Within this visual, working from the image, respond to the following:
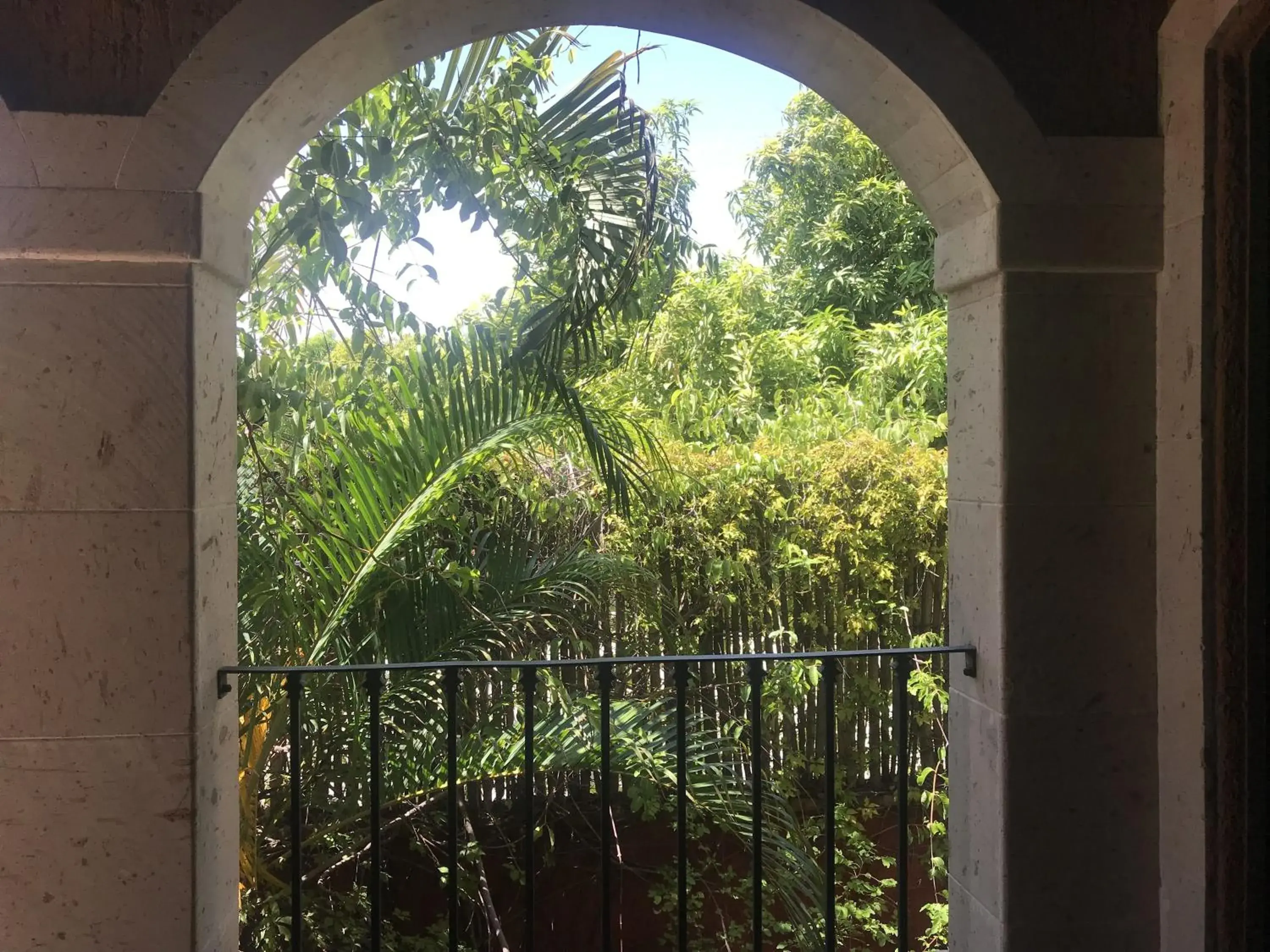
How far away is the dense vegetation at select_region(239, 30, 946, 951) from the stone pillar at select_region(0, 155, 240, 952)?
0.96 meters

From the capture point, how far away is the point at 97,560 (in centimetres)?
172

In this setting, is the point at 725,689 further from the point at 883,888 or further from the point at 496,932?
the point at 496,932

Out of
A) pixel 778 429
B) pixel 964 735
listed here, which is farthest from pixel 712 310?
pixel 964 735

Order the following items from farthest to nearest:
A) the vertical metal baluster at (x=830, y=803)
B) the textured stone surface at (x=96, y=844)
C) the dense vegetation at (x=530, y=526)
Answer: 1. the dense vegetation at (x=530, y=526)
2. the vertical metal baluster at (x=830, y=803)
3. the textured stone surface at (x=96, y=844)

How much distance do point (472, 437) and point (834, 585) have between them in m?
2.63

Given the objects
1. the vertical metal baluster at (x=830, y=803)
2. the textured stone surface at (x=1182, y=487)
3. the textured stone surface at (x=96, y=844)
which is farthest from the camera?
the vertical metal baluster at (x=830, y=803)

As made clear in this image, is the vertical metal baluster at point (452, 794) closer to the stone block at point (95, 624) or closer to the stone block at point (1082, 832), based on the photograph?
the stone block at point (95, 624)

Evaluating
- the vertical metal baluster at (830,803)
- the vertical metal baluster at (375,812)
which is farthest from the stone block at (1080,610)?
the vertical metal baluster at (375,812)

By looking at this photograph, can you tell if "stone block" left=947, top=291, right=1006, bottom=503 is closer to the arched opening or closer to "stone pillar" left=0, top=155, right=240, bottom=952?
the arched opening

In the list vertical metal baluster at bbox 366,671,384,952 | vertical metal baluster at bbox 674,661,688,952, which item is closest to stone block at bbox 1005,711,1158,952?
vertical metal baluster at bbox 674,661,688,952

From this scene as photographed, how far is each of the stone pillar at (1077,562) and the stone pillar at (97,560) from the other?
178cm

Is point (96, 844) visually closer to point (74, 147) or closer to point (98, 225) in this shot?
point (98, 225)

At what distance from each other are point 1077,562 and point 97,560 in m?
2.14

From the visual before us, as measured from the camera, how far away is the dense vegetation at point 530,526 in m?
→ 2.84
